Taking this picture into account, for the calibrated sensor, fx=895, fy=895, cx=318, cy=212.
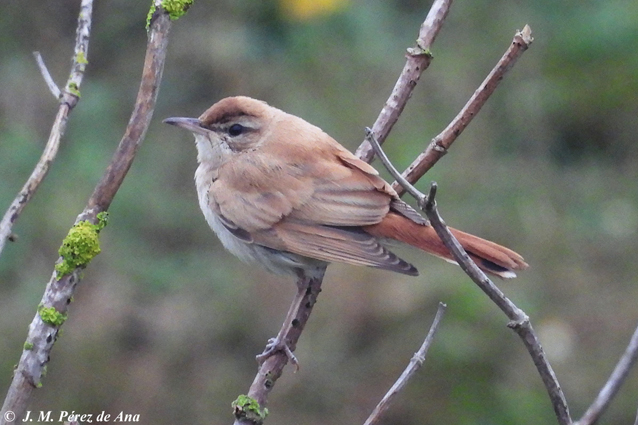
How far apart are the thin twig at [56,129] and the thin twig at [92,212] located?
16 centimetres

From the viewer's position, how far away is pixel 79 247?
96.7 inches

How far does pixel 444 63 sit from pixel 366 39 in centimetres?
62

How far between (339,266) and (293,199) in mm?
2053

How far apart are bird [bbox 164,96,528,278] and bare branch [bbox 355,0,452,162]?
273 mm

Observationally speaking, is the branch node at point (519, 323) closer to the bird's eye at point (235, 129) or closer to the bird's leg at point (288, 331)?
the bird's leg at point (288, 331)

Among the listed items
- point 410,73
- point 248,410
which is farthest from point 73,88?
point 410,73

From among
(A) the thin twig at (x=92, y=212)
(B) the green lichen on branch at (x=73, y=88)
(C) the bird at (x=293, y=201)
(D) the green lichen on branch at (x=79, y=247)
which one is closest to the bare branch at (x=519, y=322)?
(A) the thin twig at (x=92, y=212)

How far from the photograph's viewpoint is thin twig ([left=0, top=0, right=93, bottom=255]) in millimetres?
2340

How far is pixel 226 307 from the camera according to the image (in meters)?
5.70

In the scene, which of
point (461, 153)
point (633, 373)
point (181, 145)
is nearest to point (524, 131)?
point (461, 153)

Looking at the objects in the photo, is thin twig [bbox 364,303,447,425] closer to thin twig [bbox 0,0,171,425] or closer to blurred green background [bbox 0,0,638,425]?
thin twig [bbox 0,0,171,425]

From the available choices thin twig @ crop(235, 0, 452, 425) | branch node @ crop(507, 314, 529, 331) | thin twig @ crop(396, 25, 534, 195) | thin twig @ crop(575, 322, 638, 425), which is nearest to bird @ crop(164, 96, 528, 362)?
thin twig @ crop(235, 0, 452, 425)

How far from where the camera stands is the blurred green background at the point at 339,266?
5441 mm

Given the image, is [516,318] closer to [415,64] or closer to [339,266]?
[415,64]
